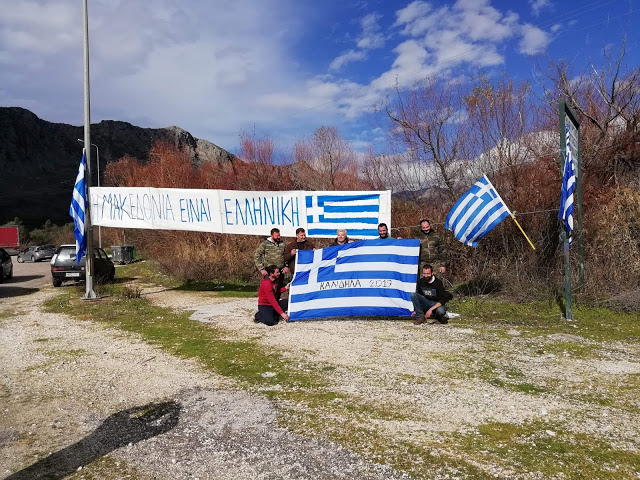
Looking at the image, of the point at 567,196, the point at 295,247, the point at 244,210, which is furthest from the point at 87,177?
the point at 567,196

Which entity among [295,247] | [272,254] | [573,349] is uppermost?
[295,247]

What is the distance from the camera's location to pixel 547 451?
3.77 m

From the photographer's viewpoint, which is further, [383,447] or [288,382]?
[288,382]

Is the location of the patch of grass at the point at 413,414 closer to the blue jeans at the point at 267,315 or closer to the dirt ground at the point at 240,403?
the dirt ground at the point at 240,403

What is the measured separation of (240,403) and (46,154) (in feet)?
380

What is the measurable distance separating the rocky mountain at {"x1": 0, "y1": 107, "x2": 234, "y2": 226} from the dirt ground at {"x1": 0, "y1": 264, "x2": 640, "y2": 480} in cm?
8417

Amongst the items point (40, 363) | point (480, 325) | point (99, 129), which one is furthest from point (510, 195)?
point (99, 129)

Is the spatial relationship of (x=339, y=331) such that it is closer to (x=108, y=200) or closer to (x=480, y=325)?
(x=480, y=325)

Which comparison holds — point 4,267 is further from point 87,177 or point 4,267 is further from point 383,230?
point 383,230

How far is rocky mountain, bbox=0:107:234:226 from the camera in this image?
91.3 m

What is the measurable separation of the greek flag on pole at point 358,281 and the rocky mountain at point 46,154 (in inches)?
3240

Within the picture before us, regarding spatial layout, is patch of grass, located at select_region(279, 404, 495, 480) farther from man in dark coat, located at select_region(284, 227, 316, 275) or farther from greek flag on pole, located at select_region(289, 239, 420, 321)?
man in dark coat, located at select_region(284, 227, 316, 275)

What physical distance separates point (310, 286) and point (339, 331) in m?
1.29

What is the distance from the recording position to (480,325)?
835cm
